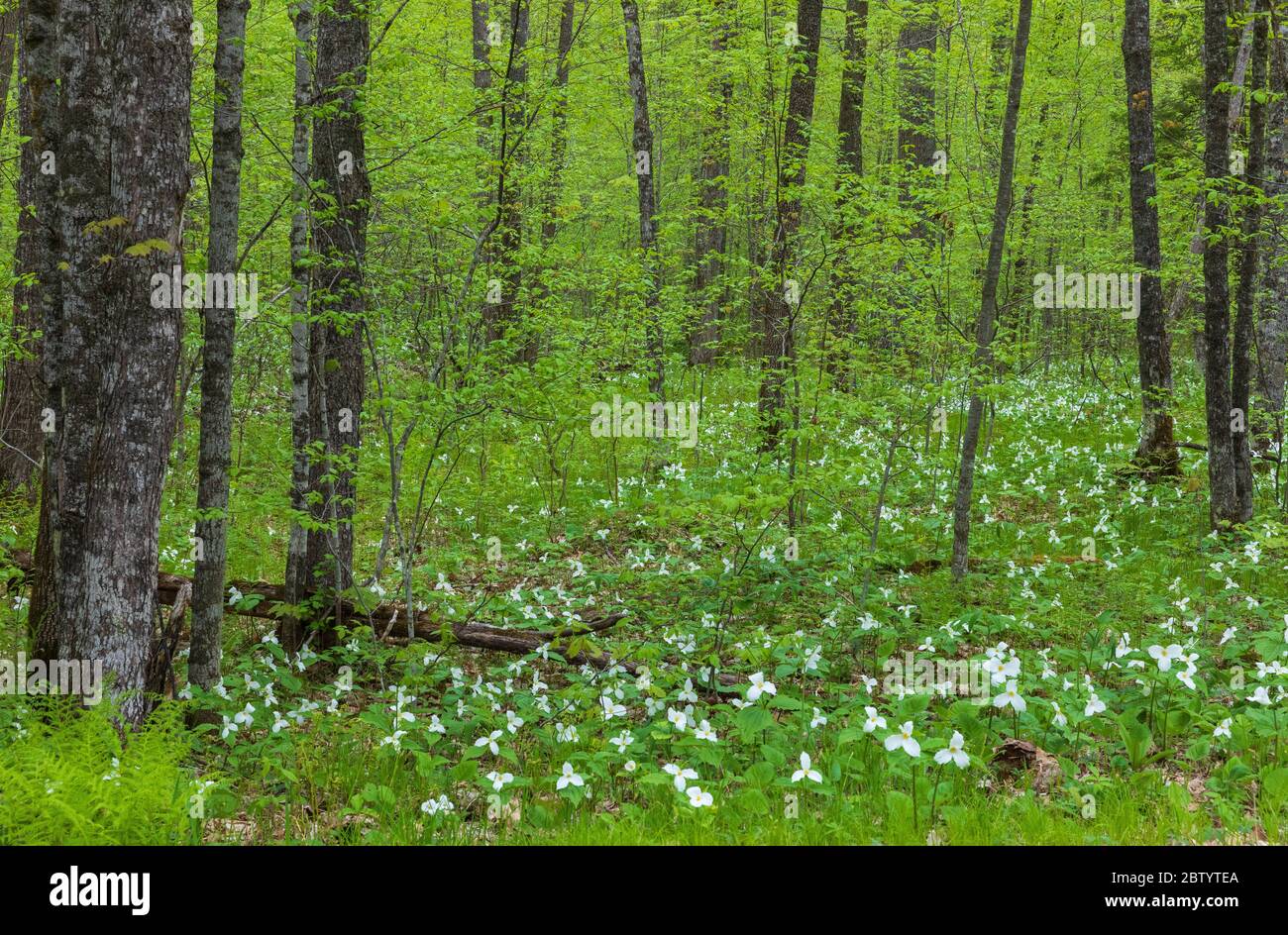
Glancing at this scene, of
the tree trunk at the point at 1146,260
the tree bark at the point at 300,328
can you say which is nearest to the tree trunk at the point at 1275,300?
the tree trunk at the point at 1146,260

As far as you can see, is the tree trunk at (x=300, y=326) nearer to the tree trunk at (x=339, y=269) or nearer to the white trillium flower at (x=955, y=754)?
the tree trunk at (x=339, y=269)

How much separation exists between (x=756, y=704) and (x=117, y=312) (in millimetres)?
3842

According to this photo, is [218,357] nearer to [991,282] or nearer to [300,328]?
[300,328]

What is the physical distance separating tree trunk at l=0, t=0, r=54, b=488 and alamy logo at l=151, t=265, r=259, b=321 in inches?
29.1

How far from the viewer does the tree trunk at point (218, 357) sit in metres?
5.38

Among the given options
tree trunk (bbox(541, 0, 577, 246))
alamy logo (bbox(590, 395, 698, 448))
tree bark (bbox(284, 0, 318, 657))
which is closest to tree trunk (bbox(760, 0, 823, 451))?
alamy logo (bbox(590, 395, 698, 448))

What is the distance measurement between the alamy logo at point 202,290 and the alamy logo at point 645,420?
3423 millimetres

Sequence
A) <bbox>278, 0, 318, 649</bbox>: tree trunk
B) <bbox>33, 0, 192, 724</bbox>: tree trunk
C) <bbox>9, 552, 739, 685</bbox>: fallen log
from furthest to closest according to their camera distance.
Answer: <bbox>9, 552, 739, 685</bbox>: fallen log
<bbox>278, 0, 318, 649</bbox>: tree trunk
<bbox>33, 0, 192, 724</bbox>: tree trunk

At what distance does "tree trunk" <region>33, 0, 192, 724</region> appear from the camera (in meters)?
4.40

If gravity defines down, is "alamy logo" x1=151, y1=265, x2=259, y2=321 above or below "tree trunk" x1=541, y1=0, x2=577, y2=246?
below

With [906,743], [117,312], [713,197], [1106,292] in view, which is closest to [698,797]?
[906,743]

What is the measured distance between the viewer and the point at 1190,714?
477cm
